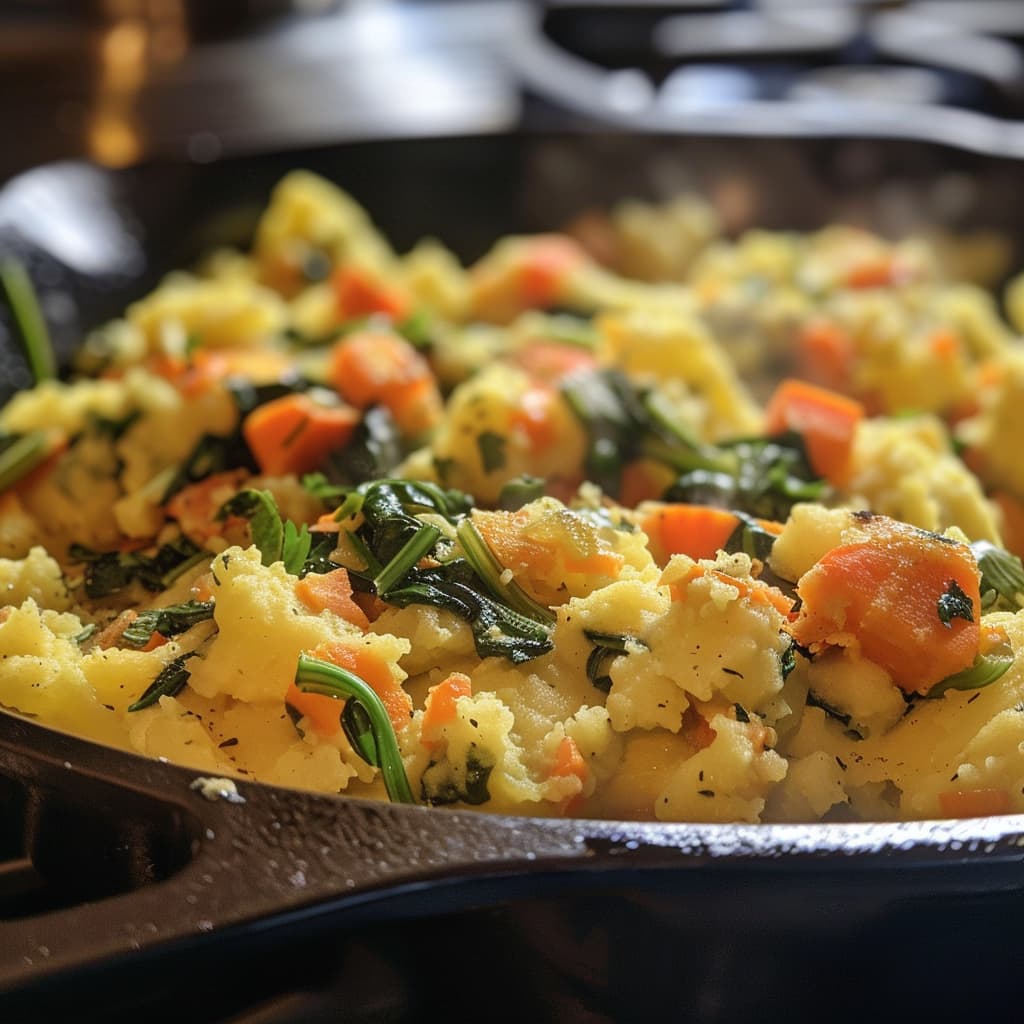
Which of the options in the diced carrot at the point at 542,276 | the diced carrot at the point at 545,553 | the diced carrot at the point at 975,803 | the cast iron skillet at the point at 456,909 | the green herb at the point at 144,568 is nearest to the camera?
the cast iron skillet at the point at 456,909

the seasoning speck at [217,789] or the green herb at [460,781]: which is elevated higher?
the seasoning speck at [217,789]

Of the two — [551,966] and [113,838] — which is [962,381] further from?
[113,838]

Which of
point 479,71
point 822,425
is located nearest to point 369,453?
point 822,425

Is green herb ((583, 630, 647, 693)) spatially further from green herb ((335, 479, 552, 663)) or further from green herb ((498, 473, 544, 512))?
green herb ((498, 473, 544, 512))

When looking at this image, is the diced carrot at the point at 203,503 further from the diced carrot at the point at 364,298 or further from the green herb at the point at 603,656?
the diced carrot at the point at 364,298

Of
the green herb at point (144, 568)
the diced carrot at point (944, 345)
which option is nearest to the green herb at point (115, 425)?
the green herb at point (144, 568)

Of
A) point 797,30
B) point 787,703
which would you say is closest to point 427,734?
point 787,703
